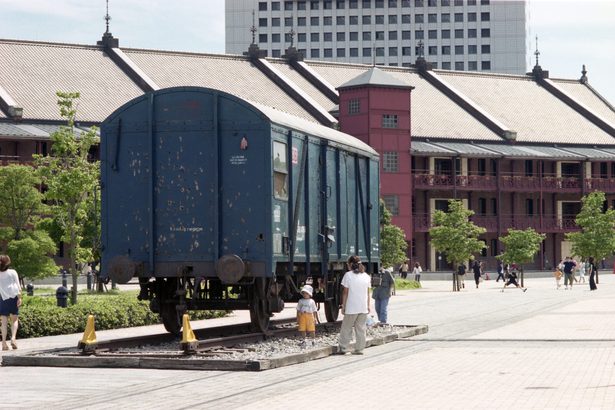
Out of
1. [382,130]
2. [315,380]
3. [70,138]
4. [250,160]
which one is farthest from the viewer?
[382,130]

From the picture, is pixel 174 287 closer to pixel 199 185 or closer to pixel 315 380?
pixel 199 185

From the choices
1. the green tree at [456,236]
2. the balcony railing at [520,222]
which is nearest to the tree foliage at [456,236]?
the green tree at [456,236]

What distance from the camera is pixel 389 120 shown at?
85875 millimetres

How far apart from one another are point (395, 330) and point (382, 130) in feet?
203

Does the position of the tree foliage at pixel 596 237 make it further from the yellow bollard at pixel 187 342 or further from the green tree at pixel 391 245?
the yellow bollard at pixel 187 342

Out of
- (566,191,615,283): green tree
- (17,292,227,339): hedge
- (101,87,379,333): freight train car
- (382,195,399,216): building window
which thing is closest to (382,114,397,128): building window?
(382,195,399,216): building window

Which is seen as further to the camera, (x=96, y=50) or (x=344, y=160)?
(x=96, y=50)

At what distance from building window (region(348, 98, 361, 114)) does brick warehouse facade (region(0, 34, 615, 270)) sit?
0.76ft

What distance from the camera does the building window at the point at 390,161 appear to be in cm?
8612

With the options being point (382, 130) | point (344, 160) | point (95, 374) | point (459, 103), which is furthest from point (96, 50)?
point (95, 374)

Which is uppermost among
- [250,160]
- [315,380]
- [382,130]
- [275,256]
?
[382,130]

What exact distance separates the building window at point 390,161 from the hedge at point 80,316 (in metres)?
56.1

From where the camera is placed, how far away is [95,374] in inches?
656

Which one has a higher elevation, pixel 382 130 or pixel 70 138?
pixel 382 130
